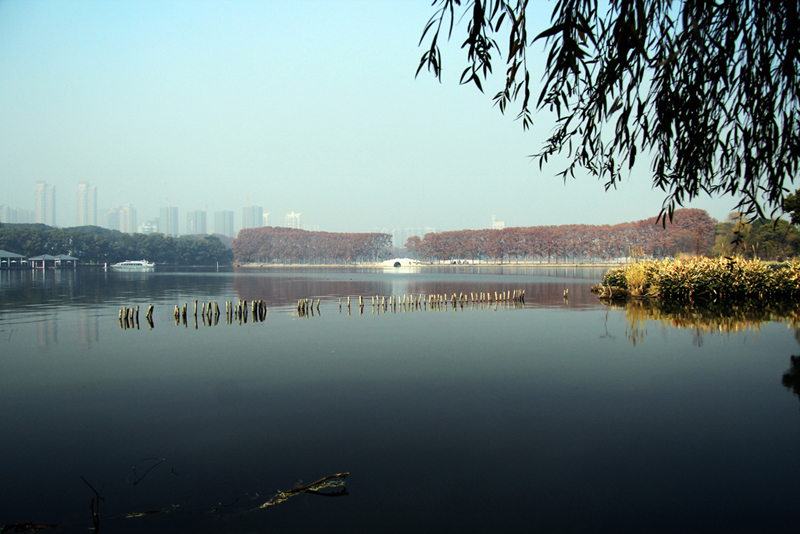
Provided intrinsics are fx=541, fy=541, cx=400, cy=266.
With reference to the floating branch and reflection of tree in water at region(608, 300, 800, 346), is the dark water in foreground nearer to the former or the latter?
the floating branch

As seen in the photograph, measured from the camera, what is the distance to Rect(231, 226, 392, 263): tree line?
149m

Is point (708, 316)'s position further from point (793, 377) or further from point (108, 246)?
point (108, 246)

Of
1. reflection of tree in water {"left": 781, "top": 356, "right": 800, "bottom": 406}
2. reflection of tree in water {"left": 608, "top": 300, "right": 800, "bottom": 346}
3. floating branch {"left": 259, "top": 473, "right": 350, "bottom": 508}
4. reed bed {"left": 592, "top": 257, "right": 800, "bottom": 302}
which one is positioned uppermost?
reed bed {"left": 592, "top": 257, "right": 800, "bottom": 302}

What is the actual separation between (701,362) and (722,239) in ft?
197

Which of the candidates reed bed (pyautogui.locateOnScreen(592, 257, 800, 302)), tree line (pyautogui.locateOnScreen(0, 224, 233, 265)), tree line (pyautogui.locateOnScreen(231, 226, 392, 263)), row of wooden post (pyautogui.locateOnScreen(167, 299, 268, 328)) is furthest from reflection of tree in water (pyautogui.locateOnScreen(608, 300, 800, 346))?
tree line (pyautogui.locateOnScreen(231, 226, 392, 263))

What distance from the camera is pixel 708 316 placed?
780 inches

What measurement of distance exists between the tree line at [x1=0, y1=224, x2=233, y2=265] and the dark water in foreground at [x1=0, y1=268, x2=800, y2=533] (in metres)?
118

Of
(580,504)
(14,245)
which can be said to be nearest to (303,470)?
(580,504)

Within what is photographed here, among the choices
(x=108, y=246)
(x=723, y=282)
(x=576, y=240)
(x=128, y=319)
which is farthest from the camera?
(x=108, y=246)

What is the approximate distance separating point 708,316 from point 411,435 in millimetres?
16634

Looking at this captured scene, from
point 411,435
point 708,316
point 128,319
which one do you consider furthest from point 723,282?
point 128,319

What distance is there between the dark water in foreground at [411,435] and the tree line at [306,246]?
5282 inches

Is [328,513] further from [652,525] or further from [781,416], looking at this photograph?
[781,416]

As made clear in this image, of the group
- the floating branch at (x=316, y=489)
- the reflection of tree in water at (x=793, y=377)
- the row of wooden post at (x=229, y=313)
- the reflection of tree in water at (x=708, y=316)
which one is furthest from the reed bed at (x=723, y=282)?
the floating branch at (x=316, y=489)
